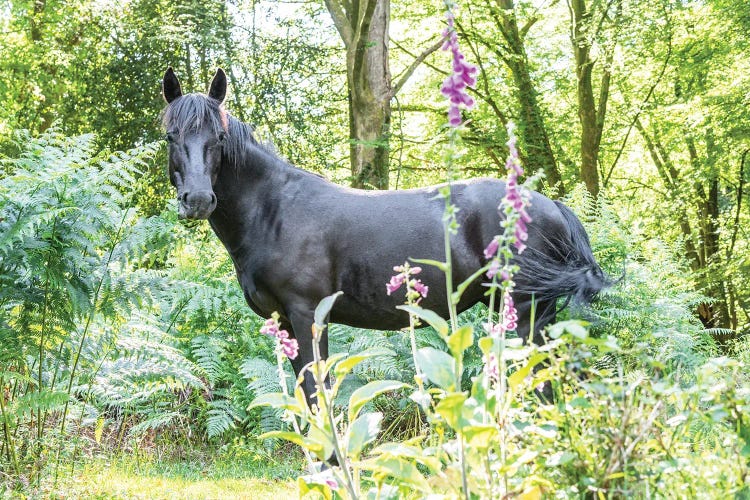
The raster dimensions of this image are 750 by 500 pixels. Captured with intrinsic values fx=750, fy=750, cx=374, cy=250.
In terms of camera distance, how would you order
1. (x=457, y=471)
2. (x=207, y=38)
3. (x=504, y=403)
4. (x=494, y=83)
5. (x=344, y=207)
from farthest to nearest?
(x=494, y=83), (x=207, y=38), (x=344, y=207), (x=504, y=403), (x=457, y=471)

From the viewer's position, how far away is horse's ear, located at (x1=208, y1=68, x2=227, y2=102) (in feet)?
14.4

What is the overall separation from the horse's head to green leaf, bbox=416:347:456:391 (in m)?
2.23

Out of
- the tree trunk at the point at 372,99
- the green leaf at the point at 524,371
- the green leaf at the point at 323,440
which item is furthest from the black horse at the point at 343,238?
the tree trunk at the point at 372,99

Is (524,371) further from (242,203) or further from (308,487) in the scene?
(242,203)

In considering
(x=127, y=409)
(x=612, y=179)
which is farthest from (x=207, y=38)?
(x=612, y=179)

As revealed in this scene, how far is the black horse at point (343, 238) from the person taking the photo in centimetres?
427

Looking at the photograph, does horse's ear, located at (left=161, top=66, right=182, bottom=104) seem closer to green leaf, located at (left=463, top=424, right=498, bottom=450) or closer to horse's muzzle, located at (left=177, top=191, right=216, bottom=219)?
horse's muzzle, located at (left=177, top=191, right=216, bottom=219)

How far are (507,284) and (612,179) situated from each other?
20723 mm

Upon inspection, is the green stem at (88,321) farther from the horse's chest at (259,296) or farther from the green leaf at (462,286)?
the green leaf at (462,286)

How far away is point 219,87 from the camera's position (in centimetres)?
441

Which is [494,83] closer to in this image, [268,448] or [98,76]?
[98,76]

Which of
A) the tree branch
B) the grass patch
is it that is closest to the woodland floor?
the grass patch

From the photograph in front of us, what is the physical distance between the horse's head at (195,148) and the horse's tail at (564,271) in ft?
5.82

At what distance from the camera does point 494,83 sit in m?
17.7
